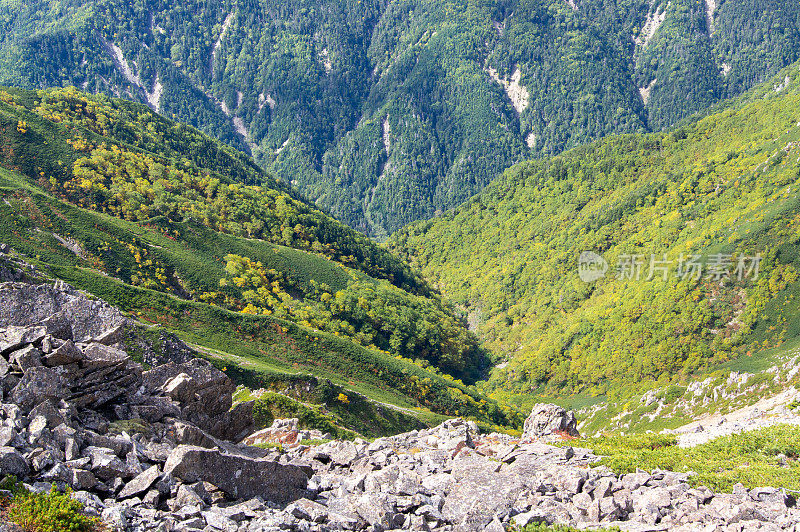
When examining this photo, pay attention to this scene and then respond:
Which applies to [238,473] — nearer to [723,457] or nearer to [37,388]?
[37,388]

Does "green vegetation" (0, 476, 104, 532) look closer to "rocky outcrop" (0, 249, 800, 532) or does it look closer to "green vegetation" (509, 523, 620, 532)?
"rocky outcrop" (0, 249, 800, 532)

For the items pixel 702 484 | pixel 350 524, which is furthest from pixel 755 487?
pixel 350 524

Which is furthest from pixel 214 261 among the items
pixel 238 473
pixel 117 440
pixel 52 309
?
pixel 238 473

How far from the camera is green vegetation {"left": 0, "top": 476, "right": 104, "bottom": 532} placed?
1633 centimetres

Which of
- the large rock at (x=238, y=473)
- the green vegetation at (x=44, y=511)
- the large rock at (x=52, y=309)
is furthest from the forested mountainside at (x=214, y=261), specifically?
the green vegetation at (x=44, y=511)

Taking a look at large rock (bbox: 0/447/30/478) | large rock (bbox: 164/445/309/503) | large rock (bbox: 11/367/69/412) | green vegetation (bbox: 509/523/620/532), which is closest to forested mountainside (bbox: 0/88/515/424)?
large rock (bbox: 164/445/309/503)

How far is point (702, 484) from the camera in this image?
1032 inches

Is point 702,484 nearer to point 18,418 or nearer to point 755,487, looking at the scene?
point 755,487

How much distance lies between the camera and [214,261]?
419 ft

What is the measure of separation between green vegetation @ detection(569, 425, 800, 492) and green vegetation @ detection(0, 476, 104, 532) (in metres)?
23.4

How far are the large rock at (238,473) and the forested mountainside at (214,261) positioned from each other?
47471 mm

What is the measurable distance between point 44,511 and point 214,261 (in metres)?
115

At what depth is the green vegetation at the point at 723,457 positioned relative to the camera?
26.4m

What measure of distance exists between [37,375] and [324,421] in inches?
1454
